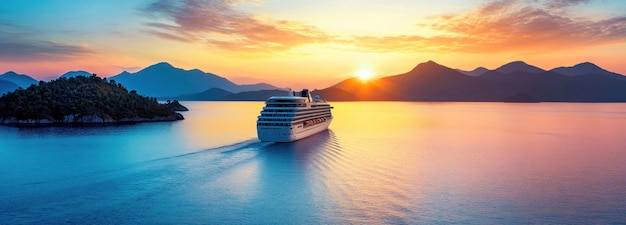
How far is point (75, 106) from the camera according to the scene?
10925cm

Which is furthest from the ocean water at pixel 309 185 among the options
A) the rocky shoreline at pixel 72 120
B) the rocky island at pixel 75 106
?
the rocky island at pixel 75 106

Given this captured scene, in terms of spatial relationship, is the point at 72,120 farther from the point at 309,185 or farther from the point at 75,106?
the point at 309,185

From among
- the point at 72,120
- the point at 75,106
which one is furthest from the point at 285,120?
the point at 75,106

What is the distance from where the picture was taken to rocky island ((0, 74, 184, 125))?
102 meters

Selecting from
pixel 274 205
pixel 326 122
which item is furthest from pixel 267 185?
pixel 326 122

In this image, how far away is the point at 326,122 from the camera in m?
80.4

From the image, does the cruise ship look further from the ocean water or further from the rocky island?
the rocky island

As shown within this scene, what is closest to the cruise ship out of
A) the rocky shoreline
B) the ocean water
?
the ocean water

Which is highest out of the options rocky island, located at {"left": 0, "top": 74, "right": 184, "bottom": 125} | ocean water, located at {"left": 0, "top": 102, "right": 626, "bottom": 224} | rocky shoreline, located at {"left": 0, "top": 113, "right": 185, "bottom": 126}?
rocky island, located at {"left": 0, "top": 74, "right": 184, "bottom": 125}

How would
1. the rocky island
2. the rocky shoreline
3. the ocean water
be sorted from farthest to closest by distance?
the rocky island
the rocky shoreline
the ocean water

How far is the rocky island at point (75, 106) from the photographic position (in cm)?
10238

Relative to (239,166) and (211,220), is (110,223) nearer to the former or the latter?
(211,220)

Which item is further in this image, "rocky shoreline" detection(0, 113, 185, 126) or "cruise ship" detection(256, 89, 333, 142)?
"rocky shoreline" detection(0, 113, 185, 126)

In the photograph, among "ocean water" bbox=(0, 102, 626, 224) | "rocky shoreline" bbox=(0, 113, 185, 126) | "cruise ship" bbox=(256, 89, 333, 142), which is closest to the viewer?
"ocean water" bbox=(0, 102, 626, 224)
